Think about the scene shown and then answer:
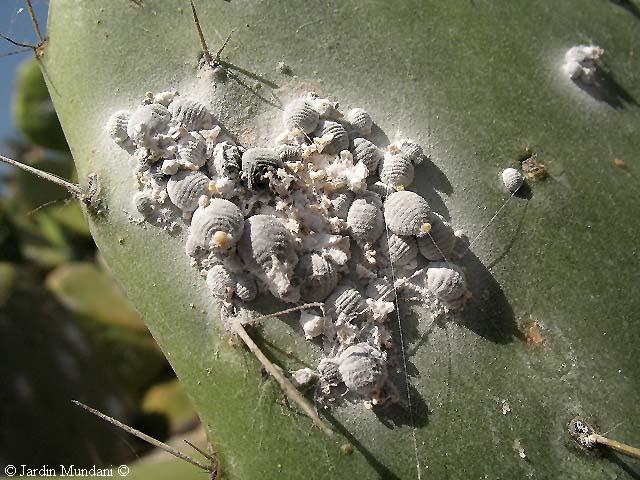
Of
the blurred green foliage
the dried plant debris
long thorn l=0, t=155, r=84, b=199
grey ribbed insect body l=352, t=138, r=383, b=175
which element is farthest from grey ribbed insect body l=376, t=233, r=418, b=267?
the blurred green foliage

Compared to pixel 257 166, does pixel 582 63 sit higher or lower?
higher

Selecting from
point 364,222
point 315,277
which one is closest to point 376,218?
point 364,222

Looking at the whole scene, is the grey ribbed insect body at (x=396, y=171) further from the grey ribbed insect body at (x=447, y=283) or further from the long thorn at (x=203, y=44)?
the long thorn at (x=203, y=44)

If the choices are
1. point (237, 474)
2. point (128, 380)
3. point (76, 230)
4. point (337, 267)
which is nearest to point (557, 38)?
point (337, 267)

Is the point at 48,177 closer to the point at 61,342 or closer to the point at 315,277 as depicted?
the point at 315,277

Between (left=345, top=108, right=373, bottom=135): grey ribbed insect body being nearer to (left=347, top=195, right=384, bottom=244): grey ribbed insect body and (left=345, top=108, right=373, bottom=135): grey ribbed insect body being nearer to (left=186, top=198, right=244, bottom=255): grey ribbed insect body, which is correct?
(left=347, top=195, right=384, bottom=244): grey ribbed insect body

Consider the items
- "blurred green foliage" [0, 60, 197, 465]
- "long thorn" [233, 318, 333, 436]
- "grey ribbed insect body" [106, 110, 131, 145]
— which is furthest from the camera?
"blurred green foliage" [0, 60, 197, 465]

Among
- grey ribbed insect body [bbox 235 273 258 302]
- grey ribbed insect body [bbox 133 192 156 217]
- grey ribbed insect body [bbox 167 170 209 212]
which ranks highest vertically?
grey ribbed insect body [bbox 167 170 209 212]
